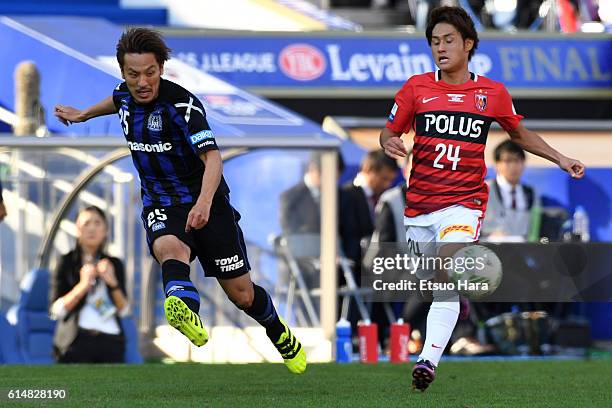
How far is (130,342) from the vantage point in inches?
528

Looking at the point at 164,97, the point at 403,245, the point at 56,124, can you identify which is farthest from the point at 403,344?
the point at 164,97

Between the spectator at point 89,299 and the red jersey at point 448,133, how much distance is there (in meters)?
4.69

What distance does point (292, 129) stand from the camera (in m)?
14.3

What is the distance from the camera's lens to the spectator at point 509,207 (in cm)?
1480

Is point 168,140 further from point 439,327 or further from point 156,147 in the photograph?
point 439,327

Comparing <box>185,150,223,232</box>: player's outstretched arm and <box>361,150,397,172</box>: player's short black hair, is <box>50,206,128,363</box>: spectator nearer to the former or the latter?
<box>361,150,397,172</box>: player's short black hair

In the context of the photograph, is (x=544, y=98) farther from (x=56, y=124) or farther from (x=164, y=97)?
(x=164, y=97)

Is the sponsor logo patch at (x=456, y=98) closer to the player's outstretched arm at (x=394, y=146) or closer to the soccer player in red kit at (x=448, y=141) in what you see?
the soccer player in red kit at (x=448, y=141)

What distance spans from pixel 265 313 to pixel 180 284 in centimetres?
105

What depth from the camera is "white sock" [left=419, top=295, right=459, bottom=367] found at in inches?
345

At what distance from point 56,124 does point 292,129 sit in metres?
2.08

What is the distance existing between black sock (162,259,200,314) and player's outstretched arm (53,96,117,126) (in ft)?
3.39

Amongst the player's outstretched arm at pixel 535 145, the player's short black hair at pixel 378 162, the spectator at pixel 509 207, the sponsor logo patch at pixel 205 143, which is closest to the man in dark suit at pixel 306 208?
the player's short black hair at pixel 378 162
